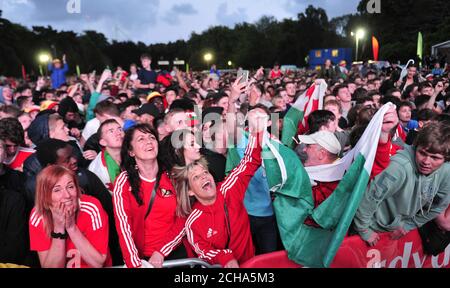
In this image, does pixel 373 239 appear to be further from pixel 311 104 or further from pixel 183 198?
pixel 311 104

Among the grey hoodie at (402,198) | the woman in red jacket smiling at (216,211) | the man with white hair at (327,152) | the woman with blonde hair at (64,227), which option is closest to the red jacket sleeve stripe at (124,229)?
the woman with blonde hair at (64,227)

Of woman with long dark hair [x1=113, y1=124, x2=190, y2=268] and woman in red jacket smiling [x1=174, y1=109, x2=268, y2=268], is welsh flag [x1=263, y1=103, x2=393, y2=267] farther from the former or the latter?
woman with long dark hair [x1=113, y1=124, x2=190, y2=268]

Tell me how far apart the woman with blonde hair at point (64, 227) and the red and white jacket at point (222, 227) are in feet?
2.18

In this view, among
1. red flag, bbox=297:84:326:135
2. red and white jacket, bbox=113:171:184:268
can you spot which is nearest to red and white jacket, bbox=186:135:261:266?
red and white jacket, bbox=113:171:184:268

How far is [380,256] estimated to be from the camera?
2.88 m

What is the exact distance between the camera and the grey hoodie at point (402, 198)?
2707 mm

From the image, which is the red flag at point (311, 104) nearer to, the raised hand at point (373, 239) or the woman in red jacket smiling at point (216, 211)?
the woman in red jacket smiling at point (216, 211)

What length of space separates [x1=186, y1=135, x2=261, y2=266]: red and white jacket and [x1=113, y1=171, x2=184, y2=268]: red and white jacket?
0.51 feet

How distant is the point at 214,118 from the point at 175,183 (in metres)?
1.39

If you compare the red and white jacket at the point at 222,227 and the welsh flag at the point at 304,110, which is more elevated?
the welsh flag at the point at 304,110

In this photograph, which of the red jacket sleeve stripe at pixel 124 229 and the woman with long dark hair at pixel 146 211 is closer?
the red jacket sleeve stripe at pixel 124 229

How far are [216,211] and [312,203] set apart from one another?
0.71 metres

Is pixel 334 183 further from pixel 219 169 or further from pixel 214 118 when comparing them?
pixel 214 118
